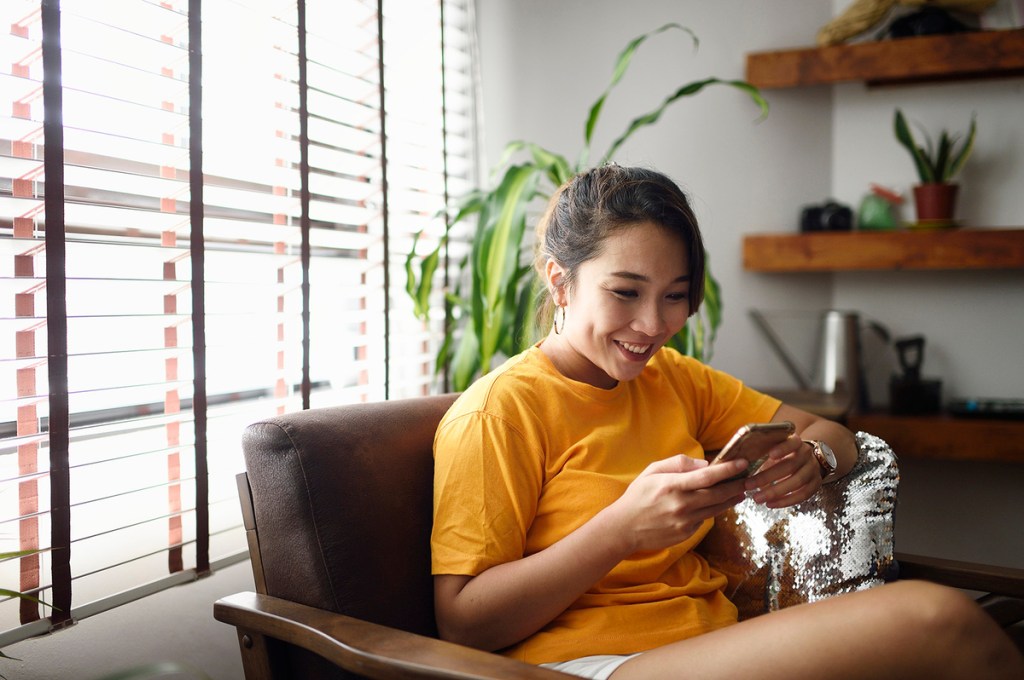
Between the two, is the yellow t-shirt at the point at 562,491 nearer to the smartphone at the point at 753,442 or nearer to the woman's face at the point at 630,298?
the woman's face at the point at 630,298

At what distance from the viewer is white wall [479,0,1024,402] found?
2.83 metres

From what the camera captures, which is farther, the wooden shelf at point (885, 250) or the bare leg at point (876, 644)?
the wooden shelf at point (885, 250)

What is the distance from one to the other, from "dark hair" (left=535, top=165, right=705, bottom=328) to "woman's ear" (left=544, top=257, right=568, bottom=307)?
0.01 m

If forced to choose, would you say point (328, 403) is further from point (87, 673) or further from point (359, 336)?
point (87, 673)

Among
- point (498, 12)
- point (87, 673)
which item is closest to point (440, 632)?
point (87, 673)

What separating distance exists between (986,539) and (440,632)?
230 cm

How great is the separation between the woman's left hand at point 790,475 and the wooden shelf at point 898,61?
1.78 m

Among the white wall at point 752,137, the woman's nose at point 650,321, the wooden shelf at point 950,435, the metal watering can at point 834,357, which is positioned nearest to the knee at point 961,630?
the woman's nose at point 650,321

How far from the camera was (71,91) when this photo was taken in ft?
4.58

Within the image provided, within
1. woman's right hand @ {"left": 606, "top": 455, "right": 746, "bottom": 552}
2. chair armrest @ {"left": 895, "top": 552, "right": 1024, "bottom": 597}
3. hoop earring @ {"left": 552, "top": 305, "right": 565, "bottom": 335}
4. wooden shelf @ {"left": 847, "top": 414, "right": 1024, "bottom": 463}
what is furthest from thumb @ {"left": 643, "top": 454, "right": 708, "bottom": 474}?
wooden shelf @ {"left": 847, "top": 414, "right": 1024, "bottom": 463}

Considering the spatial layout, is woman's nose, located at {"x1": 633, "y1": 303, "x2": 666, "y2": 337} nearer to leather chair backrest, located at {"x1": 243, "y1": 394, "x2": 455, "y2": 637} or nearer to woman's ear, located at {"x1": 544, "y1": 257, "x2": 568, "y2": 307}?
woman's ear, located at {"x1": 544, "y1": 257, "x2": 568, "y2": 307}

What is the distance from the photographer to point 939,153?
2.70m

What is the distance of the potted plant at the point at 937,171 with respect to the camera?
2.69 m

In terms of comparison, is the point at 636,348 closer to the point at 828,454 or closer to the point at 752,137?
the point at 828,454
